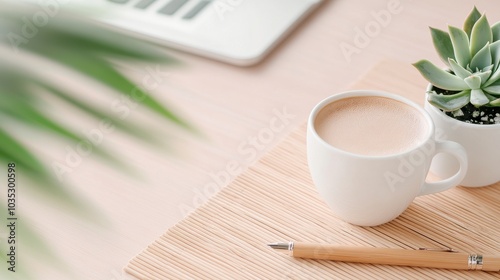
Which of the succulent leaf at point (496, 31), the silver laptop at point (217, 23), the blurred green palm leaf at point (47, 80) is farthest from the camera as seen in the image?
the silver laptop at point (217, 23)

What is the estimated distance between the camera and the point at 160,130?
0.79 metres

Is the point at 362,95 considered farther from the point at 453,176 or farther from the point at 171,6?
the point at 171,6

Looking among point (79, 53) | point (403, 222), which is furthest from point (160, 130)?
point (79, 53)

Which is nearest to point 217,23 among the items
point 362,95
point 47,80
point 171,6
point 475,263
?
point 171,6

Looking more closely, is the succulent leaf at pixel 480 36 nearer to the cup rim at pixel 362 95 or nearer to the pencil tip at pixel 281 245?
the cup rim at pixel 362 95

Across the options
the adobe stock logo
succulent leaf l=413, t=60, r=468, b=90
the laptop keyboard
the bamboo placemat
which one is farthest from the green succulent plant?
the laptop keyboard

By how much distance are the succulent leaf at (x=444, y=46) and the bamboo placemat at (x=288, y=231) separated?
0.14m

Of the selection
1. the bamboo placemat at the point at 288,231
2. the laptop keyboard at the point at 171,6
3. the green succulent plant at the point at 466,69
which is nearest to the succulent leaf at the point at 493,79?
the green succulent plant at the point at 466,69

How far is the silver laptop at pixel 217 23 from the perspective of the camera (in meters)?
0.90

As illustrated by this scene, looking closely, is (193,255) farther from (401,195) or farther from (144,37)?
(144,37)

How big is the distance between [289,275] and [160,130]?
0.28 meters

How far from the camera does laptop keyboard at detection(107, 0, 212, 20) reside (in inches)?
38.3

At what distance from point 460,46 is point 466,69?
0.08 feet

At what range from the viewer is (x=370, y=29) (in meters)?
0.97
